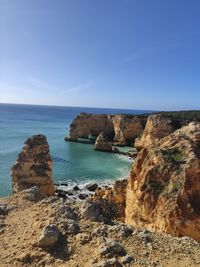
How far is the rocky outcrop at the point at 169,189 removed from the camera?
46.3ft

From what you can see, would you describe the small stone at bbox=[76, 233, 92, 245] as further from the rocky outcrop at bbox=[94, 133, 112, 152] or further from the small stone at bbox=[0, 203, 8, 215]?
the rocky outcrop at bbox=[94, 133, 112, 152]

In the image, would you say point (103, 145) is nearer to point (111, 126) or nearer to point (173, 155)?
point (111, 126)

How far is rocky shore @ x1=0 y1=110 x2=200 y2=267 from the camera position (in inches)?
316

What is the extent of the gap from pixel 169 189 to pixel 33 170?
51.1 ft

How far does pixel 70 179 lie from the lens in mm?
42500

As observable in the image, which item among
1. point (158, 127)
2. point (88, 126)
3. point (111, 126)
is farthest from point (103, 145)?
point (111, 126)

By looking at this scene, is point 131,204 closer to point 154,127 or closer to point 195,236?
point 195,236

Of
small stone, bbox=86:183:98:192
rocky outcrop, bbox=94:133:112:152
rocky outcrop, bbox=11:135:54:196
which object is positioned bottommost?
small stone, bbox=86:183:98:192

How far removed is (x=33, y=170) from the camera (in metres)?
28.2

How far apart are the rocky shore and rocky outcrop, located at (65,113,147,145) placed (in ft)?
164

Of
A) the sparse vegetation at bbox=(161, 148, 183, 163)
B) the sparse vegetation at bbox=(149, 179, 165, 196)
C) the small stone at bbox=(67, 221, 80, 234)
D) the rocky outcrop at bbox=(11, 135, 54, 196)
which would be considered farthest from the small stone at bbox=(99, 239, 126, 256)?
the rocky outcrop at bbox=(11, 135, 54, 196)

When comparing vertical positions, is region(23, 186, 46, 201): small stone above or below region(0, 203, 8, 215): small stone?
above

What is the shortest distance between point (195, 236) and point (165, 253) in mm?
6188

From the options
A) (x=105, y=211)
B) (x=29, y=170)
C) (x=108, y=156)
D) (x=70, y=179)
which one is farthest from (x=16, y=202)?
(x=108, y=156)
